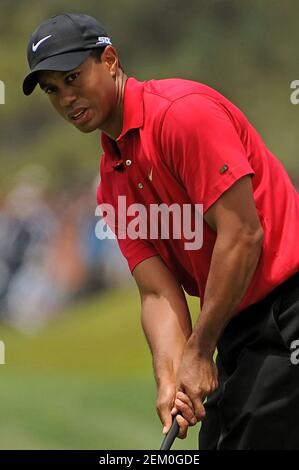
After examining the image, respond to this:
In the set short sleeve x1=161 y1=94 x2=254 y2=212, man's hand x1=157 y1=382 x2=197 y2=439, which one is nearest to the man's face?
short sleeve x1=161 y1=94 x2=254 y2=212

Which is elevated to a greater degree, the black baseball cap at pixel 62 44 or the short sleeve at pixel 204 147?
the black baseball cap at pixel 62 44

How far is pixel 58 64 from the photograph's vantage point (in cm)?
225

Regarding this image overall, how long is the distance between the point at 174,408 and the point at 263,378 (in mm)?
198

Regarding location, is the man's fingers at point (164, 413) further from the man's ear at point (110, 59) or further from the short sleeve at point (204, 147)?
the man's ear at point (110, 59)

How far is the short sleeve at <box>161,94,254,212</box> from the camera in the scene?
2.15 metres

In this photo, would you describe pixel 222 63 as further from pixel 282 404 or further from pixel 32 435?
pixel 282 404

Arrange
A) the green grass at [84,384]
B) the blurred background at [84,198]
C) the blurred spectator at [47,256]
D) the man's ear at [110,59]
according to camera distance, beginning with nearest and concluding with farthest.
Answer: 1. the man's ear at [110,59]
2. the green grass at [84,384]
3. the blurred background at [84,198]
4. the blurred spectator at [47,256]

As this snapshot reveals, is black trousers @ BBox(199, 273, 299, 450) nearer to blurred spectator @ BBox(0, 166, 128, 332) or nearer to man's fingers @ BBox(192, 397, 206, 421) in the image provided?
man's fingers @ BBox(192, 397, 206, 421)

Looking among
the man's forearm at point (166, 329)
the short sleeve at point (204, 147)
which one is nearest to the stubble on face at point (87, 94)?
the short sleeve at point (204, 147)

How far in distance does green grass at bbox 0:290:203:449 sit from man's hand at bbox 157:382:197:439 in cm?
131

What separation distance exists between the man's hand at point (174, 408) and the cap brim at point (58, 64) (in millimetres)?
677

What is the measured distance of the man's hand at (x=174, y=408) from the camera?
230 cm

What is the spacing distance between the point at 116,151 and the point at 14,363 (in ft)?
7.37

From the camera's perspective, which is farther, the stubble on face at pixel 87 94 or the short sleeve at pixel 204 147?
the stubble on face at pixel 87 94
